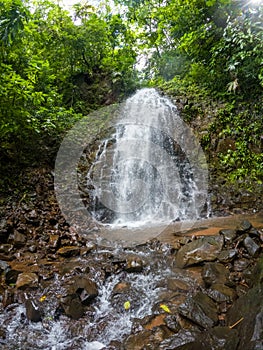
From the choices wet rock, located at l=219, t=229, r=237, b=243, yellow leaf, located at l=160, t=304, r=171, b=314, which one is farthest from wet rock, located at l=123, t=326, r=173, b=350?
wet rock, located at l=219, t=229, r=237, b=243

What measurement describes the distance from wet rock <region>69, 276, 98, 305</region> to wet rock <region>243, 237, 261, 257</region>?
229 cm

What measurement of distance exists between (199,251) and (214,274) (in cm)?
61

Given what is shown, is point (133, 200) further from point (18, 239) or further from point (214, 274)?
point (214, 274)

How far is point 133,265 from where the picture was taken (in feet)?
13.1

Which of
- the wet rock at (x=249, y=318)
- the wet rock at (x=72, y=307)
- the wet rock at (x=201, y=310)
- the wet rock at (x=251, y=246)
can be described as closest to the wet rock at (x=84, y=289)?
the wet rock at (x=72, y=307)

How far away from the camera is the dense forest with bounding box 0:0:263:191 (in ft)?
18.6

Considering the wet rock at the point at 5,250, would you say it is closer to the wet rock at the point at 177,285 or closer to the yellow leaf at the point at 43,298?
the yellow leaf at the point at 43,298

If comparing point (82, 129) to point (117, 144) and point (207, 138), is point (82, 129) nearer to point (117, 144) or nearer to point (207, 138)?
point (117, 144)

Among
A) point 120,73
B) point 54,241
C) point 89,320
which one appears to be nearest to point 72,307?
point 89,320

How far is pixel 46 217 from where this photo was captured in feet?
19.1

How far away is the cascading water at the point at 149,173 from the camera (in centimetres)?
720

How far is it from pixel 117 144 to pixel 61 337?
662 cm

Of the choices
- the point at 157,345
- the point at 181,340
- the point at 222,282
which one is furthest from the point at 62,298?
the point at 222,282

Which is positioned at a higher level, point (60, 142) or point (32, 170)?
point (60, 142)
